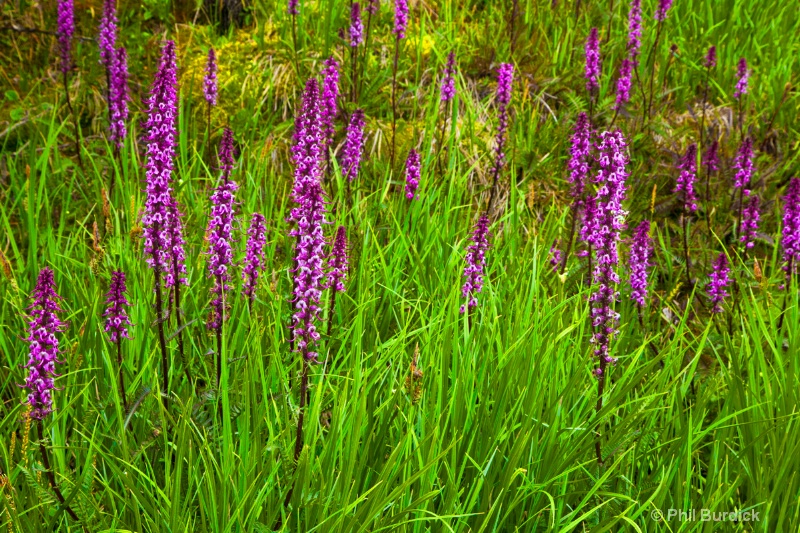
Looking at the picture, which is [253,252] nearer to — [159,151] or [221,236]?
[221,236]

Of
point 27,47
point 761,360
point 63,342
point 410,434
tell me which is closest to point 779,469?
point 761,360

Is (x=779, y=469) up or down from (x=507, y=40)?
down

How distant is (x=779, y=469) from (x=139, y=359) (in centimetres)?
250

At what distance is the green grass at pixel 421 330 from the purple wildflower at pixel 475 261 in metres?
0.12

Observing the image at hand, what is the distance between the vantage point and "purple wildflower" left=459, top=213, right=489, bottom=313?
3.37 m

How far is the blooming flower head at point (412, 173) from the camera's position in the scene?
14.9 ft

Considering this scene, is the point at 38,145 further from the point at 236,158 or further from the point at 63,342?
the point at 63,342

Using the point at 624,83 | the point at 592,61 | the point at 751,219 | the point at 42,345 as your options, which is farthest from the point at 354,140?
the point at 42,345

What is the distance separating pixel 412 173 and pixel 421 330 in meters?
1.53

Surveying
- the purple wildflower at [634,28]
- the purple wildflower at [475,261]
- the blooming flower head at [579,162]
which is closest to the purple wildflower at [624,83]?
the purple wildflower at [634,28]

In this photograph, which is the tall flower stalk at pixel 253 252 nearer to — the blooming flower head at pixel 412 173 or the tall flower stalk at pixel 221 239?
the tall flower stalk at pixel 221 239

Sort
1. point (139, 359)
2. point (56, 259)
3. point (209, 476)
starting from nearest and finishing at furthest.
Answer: point (209, 476) → point (139, 359) → point (56, 259)

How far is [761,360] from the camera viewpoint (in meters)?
3.14

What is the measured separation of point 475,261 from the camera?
3.48m
